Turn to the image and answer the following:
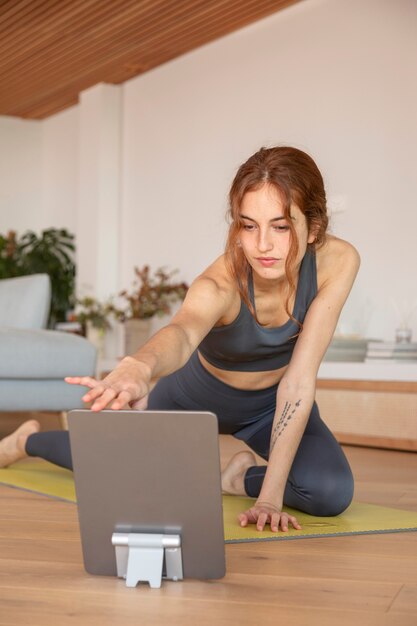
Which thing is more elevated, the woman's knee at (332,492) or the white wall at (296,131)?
the white wall at (296,131)

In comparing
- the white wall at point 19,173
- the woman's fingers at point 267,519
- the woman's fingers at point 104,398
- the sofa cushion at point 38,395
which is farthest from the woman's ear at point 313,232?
the white wall at point 19,173

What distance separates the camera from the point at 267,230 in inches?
73.1

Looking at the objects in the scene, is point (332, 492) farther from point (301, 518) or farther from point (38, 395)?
point (38, 395)

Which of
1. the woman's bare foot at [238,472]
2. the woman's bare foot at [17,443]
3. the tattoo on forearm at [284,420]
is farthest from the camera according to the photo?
the woman's bare foot at [17,443]

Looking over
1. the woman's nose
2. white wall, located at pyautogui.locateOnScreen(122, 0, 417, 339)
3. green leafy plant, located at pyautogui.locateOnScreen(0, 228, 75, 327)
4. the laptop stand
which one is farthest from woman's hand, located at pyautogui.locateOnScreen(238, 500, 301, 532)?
green leafy plant, located at pyautogui.locateOnScreen(0, 228, 75, 327)

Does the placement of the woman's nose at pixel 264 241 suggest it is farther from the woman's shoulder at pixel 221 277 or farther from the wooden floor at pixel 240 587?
the wooden floor at pixel 240 587

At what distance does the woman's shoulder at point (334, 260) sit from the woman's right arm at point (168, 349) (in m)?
0.26

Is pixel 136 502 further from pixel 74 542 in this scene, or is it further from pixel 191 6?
pixel 191 6

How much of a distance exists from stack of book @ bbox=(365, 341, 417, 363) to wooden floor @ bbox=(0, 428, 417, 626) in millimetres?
2668

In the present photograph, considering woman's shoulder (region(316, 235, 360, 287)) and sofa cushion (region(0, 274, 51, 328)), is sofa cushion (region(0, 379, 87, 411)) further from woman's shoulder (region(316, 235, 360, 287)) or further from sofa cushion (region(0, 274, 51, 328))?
woman's shoulder (region(316, 235, 360, 287))

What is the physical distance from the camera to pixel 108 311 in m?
7.33

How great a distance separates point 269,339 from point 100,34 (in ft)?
15.7

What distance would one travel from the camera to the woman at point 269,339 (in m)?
1.86

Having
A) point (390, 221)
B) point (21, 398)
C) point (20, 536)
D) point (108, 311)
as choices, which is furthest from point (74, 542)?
point (108, 311)
